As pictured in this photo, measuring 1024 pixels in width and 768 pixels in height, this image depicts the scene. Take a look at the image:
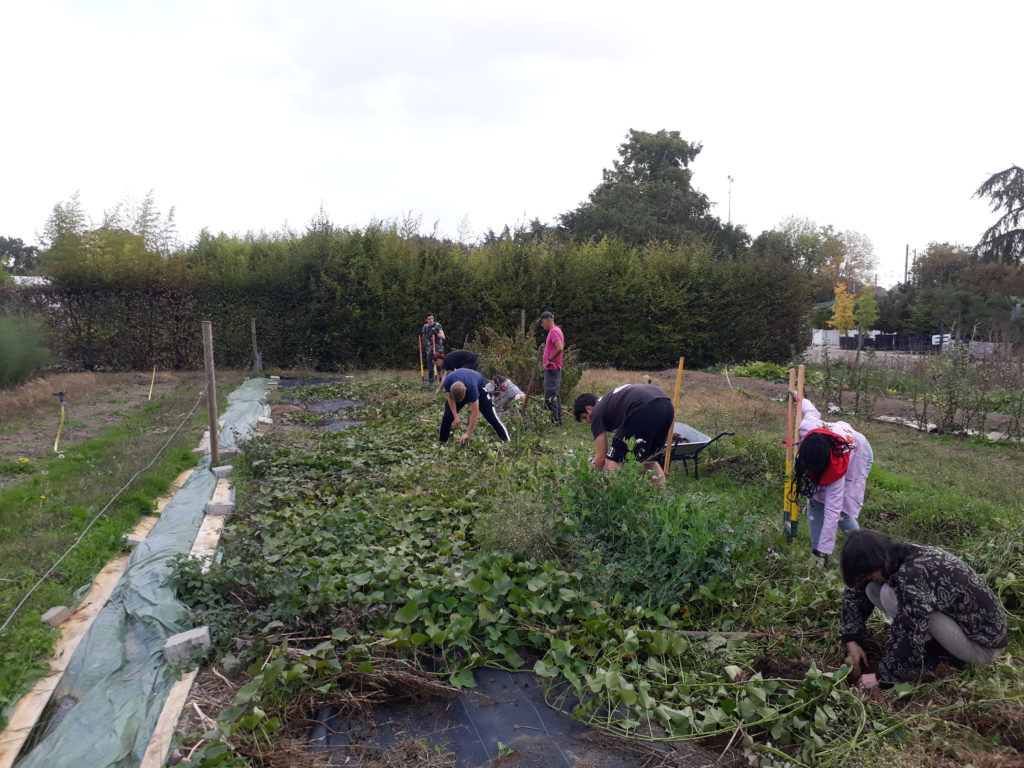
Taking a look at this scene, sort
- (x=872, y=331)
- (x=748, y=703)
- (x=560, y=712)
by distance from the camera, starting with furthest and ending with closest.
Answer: (x=872, y=331), (x=560, y=712), (x=748, y=703)

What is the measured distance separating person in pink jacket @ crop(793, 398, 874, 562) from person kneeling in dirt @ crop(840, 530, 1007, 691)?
3.77 ft

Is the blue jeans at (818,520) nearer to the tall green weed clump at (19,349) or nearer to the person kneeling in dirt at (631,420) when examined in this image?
the person kneeling in dirt at (631,420)

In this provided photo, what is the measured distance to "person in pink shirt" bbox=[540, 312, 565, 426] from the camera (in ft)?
27.5

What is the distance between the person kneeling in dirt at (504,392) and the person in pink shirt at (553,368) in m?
0.39

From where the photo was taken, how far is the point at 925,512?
459 cm

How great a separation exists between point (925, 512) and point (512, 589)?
3.21m

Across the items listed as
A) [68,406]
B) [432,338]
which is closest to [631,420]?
[432,338]

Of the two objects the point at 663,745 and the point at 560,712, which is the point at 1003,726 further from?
the point at 560,712

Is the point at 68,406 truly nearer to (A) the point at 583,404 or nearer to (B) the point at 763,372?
(A) the point at 583,404

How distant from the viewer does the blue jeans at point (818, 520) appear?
13.0ft

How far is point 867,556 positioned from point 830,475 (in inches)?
52.6

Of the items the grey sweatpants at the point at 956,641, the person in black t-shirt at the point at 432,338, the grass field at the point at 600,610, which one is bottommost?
the grass field at the point at 600,610

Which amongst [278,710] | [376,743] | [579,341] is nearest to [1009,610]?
[376,743]

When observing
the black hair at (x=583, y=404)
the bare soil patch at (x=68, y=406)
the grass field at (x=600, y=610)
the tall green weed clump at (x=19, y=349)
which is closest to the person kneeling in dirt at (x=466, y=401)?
the grass field at (x=600, y=610)
